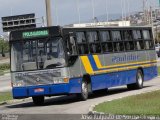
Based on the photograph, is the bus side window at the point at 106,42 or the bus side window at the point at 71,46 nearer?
the bus side window at the point at 71,46

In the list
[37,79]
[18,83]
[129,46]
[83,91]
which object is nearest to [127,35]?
[129,46]

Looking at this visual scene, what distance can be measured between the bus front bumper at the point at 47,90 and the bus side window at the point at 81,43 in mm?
1466

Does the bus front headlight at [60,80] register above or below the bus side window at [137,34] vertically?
below

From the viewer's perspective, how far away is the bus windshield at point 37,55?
2167 centimetres

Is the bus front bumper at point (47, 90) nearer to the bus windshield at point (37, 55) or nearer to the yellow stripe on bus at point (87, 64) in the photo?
the bus windshield at point (37, 55)

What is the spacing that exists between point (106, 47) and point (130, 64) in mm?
2646

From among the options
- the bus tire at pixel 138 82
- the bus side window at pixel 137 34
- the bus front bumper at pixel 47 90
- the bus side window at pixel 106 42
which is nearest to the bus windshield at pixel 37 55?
the bus front bumper at pixel 47 90

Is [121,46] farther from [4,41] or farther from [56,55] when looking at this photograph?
[4,41]

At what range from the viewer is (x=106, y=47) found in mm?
25344

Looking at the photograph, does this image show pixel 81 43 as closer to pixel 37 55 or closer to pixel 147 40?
pixel 37 55

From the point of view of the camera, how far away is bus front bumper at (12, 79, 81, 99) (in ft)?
70.5

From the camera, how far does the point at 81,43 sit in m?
23.0

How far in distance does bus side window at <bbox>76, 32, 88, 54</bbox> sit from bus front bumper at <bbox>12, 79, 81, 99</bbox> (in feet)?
4.81

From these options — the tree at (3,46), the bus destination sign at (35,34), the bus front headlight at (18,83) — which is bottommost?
the tree at (3,46)
